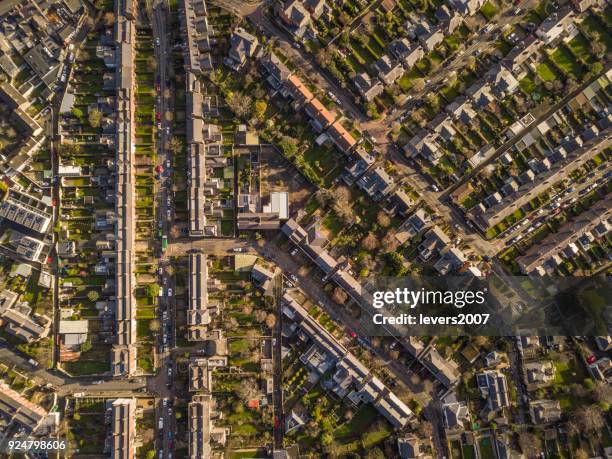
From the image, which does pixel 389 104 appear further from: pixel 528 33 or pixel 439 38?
pixel 528 33

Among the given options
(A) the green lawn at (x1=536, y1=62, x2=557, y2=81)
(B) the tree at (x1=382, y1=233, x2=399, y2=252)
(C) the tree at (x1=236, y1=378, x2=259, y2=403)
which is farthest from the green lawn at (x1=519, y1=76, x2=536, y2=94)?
(C) the tree at (x1=236, y1=378, x2=259, y2=403)

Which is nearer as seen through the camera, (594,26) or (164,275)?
(164,275)

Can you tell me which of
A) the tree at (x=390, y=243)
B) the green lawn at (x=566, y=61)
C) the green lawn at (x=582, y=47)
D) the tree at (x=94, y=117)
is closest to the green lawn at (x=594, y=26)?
the green lawn at (x=582, y=47)

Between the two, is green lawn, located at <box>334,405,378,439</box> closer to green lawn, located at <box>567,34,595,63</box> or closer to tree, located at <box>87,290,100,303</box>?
tree, located at <box>87,290,100,303</box>

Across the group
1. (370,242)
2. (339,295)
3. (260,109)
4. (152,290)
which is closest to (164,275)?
(152,290)

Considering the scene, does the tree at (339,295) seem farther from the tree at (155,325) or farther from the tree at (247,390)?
the tree at (155,325)

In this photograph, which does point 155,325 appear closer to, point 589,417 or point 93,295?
point 93,295

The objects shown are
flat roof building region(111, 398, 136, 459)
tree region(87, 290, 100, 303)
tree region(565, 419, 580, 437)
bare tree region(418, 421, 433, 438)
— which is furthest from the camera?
tree region(87, 290, 100, 303)
